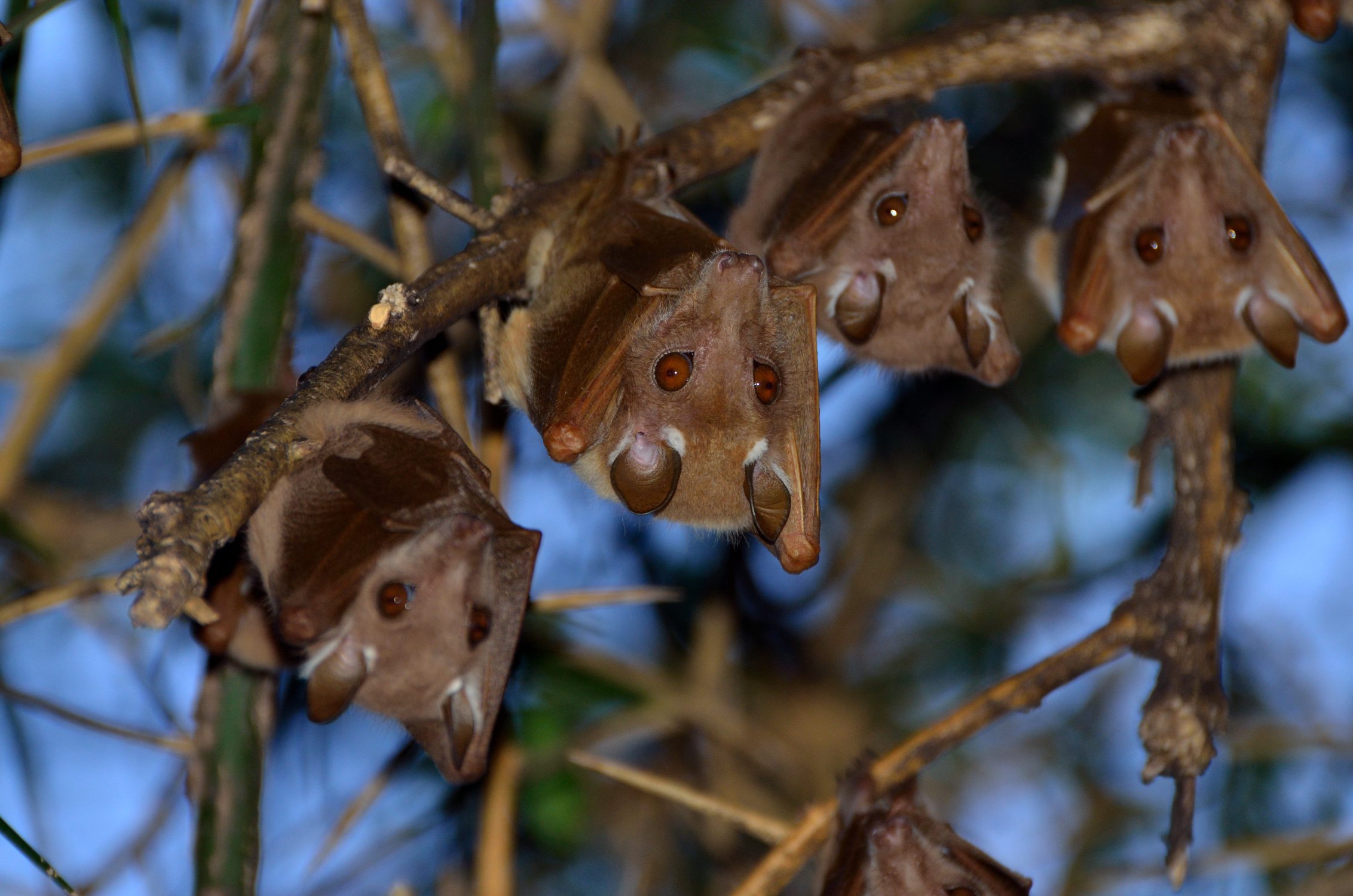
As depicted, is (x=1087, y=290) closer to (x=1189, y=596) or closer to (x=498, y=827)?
(x=1189, y=596)

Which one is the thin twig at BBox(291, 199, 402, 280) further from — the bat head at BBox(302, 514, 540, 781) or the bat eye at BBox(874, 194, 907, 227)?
the bat eye at BBox(874, 194, 907, 227)

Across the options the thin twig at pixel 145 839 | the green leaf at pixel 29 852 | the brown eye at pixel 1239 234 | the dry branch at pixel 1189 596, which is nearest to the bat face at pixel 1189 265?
the brown eye at pixel 1239 234

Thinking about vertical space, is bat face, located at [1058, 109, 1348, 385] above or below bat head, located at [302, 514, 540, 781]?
above

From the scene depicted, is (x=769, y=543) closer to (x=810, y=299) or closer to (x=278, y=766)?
(x=810, y=299)

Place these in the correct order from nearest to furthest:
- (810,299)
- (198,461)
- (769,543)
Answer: (769,543) < (810,299) < (198,461)

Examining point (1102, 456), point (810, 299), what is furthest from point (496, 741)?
point (1102, 456)

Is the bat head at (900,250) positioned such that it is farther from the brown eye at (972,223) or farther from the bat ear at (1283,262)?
the bat ear at (1283,262)

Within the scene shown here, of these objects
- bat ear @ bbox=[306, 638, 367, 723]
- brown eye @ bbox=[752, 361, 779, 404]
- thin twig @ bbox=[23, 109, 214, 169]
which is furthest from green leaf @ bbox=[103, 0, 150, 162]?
brown eye @ bbox=[752, 361, 779, 404]
